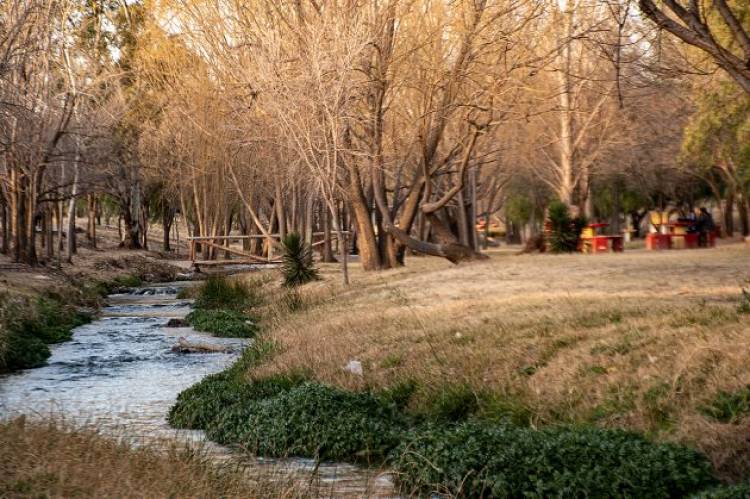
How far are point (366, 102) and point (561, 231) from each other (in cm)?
956

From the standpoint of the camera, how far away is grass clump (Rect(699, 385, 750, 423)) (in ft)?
30.1

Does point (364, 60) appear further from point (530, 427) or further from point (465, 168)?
point (530, 427)

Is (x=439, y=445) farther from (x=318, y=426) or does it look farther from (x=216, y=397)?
(x=216, y=397)

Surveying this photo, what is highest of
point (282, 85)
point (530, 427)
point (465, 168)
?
point (282, 85)

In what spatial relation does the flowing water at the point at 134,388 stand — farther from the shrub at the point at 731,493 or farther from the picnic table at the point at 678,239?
the picnic table at the point at 678,239

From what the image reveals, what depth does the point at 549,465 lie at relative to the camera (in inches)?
344

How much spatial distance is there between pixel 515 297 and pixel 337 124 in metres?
8.72

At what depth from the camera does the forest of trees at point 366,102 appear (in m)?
24.0

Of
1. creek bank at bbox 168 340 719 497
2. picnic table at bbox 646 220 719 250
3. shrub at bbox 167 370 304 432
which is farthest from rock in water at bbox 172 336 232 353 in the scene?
picnic table at bbox 646 220 719 250

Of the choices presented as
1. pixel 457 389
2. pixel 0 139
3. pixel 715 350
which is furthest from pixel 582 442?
pixel 0 139

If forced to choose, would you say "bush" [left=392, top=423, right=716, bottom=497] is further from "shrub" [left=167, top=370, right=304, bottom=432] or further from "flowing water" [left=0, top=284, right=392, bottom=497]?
"shrub" [left=167, top=370, right=304, bottom=432]

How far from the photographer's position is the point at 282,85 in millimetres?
25359

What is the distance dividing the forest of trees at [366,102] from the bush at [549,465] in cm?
422

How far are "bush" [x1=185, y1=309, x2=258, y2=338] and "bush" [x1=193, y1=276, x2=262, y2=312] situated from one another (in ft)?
7.47
